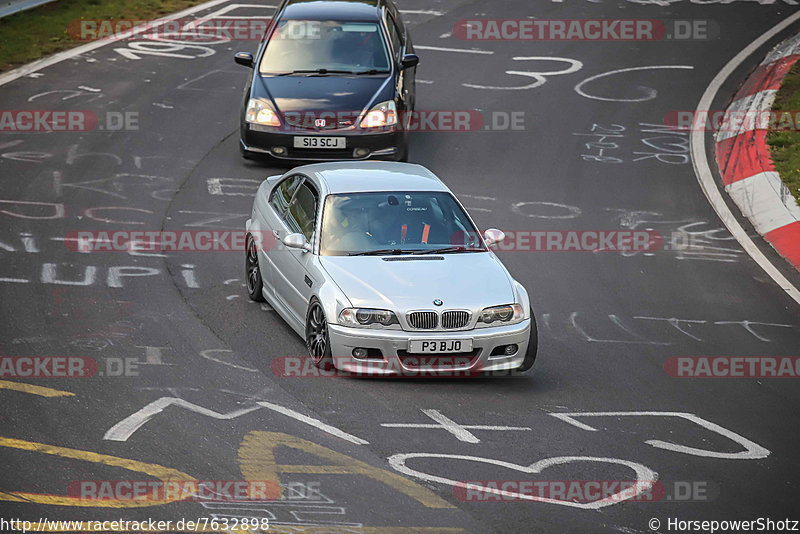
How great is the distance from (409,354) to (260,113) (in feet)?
23.0

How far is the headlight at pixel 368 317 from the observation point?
9.38 meters

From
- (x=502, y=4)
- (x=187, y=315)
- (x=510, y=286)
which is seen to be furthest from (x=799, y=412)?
(x=502, y=4)

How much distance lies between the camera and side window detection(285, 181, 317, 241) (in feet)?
35.0

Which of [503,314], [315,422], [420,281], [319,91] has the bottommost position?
[315,422]

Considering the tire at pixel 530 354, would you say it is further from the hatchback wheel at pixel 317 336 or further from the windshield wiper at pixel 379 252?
the hatchback wheel at pixel 317 336

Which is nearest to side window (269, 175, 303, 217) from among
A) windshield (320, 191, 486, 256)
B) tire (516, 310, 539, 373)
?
windshield (320, 191, 486, 256)

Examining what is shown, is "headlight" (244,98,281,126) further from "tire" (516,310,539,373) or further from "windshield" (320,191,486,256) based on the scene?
"tire" (516,310,539,373)

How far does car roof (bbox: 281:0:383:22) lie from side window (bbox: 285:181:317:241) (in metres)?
6.39

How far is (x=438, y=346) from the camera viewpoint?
9.35 m

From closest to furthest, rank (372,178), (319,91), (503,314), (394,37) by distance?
(503,314)
(372,178)
(319,91)
(394,37)

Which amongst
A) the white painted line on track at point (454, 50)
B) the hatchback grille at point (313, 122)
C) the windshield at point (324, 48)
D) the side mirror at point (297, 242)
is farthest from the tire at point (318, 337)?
the white painted line on track at point (454, 50)

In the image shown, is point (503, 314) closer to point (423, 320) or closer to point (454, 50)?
point (423, 320)

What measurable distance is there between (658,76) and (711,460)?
14.1 m

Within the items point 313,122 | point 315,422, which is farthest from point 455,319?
point 313,122
